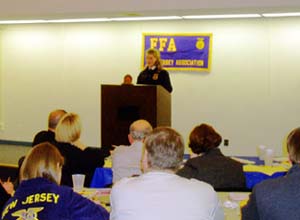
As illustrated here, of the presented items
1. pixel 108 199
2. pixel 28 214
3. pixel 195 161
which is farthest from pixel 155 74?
pixel 28 214

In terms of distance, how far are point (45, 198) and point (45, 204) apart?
0.10 feet

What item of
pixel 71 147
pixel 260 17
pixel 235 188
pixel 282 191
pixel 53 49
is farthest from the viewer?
pixel 53 49

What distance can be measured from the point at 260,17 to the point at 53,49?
3644 mm

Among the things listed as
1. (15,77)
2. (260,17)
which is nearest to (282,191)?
(260,17)

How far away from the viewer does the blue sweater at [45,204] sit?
195 cm

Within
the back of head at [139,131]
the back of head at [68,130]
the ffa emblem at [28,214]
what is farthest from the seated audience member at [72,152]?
the ffa emblem at [28,214]

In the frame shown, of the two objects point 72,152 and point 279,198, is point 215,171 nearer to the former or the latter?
point 72,152

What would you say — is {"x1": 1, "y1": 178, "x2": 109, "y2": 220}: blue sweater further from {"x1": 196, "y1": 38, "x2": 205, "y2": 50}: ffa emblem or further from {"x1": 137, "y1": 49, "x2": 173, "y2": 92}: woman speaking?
{"x1": 196, "y1": 38, "x2": 205, "y2": 50}: ffa emblem

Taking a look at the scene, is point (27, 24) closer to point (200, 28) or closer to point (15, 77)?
point (15, 77)

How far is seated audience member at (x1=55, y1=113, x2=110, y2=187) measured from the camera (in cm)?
361

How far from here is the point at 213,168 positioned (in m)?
3.17

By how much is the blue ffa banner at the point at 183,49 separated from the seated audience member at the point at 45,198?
553 centimetres

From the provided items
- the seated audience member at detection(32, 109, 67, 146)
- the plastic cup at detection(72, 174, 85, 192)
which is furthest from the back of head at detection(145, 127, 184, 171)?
the seated audience member at detection(32, 109, 67, 146)

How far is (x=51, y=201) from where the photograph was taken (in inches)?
77.6
